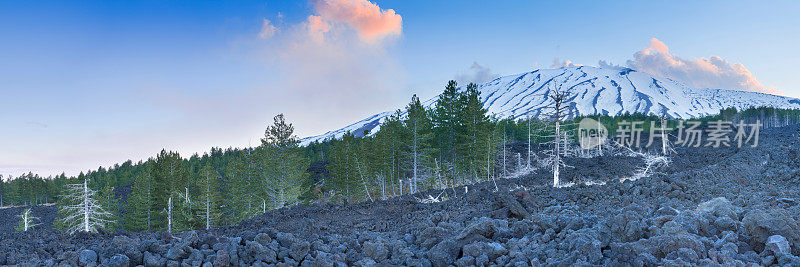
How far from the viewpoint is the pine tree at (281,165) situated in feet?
91.8

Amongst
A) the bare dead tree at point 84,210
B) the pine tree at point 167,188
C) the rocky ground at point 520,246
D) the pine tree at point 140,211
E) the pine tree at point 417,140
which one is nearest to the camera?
the rocky ground at point 520,246

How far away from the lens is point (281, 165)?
2848 centimetres

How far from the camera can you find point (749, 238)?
489 centimetres

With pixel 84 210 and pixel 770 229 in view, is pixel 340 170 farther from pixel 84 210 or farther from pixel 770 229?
pixel 770 229

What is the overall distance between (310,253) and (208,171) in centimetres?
2241

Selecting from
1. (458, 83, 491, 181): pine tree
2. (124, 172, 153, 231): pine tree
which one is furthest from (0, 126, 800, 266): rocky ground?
(124, 172, 153, 231): pine tree

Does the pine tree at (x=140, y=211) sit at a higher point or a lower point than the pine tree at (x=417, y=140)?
lower

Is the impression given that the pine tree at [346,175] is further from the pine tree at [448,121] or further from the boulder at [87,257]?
the boulder at [87,257]

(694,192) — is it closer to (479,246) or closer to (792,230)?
(792,230)

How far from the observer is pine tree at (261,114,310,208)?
91.8 feet

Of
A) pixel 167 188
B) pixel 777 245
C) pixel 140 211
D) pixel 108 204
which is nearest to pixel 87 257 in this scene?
pixel 777 245

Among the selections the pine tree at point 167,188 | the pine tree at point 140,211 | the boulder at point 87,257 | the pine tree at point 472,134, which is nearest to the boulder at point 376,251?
the boulder at point 87,257

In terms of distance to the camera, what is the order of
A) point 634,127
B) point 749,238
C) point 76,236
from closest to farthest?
1. point 749,238
2. point 76,236
3. point 634,127

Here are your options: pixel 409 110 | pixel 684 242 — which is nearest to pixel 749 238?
pixel 684 242
